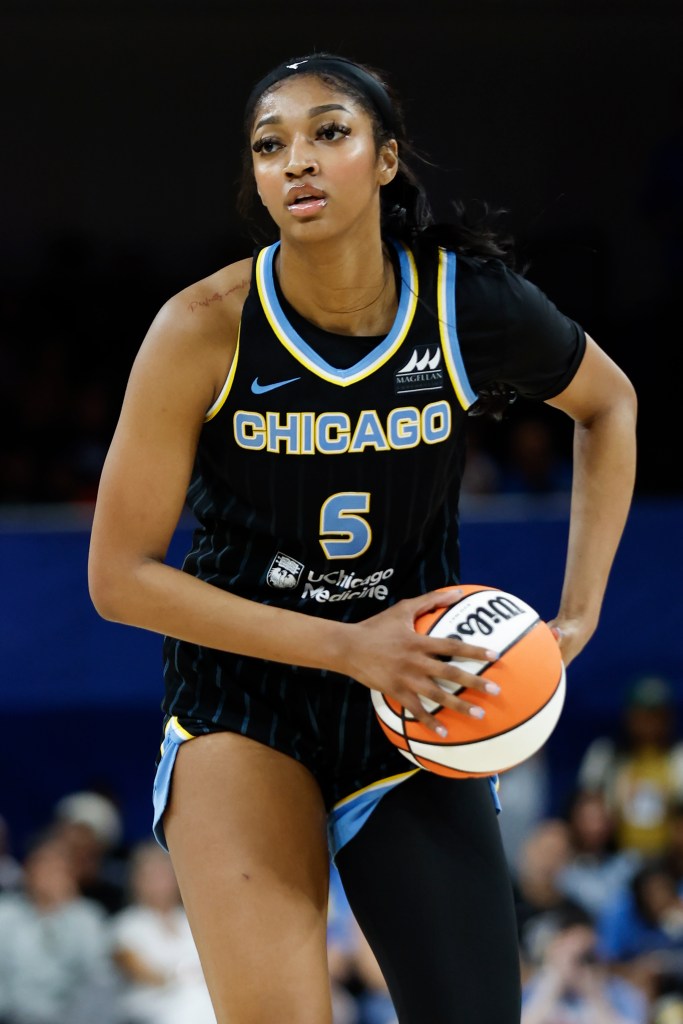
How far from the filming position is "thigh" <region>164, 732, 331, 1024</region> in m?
2.55

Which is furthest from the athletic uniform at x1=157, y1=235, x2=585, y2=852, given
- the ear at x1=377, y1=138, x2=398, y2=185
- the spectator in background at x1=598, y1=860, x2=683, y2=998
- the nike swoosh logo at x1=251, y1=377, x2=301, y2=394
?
the spectator in background at x1=598, y1=860, x2=683, y2=998

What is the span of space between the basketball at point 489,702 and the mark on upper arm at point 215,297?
704 mm

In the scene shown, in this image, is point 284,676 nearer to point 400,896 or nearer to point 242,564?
point 242,564

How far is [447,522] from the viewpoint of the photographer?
3.01 metres

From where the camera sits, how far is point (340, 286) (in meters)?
2.82

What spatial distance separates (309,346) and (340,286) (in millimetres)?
138

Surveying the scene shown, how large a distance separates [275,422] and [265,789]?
2.26 ft

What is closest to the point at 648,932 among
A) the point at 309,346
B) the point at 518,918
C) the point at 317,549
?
the point at 518,918

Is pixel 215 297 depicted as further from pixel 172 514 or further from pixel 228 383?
pixel 172 514

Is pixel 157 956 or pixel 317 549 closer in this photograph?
pixel 317 549

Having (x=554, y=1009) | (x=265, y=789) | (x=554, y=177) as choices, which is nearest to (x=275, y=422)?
(x=265, y=789)

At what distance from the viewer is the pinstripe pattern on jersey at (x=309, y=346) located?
9.08 ft

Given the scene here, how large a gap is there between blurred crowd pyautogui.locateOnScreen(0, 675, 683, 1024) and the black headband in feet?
12.8

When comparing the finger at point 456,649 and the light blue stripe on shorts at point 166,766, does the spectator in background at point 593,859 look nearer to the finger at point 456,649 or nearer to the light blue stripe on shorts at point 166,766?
the light blue stripe on shorts at point 166,766
